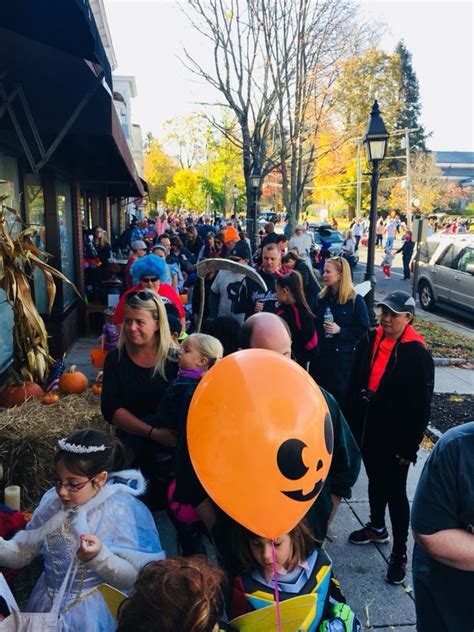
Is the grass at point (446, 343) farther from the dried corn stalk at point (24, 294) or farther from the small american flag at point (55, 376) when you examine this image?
the dried corn stalk at point (24, 294)

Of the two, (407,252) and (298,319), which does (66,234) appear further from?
(407,252)

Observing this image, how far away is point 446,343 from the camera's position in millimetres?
10203

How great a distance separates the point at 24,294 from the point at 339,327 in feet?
A: 9.53

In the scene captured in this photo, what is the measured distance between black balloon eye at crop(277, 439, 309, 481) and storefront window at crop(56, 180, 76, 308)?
293 inches

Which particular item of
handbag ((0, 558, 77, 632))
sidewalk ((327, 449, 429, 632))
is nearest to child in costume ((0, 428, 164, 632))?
handbag ((0, 558, 77, 632))

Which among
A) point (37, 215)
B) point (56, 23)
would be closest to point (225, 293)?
point (37, 215)

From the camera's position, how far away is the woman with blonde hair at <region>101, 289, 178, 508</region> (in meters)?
3.19

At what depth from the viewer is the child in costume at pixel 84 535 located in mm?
2076

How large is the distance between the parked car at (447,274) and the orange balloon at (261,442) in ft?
40.2

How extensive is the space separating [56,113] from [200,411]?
4.56m

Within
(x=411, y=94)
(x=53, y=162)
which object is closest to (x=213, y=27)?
(x=53, y=162)

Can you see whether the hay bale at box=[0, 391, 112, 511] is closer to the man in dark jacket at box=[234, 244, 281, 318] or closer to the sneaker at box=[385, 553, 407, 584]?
the man in dark jacket at box=[234, 244, 281, 318]

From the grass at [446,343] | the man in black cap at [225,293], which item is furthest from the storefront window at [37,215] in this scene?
the grass at [446,343]

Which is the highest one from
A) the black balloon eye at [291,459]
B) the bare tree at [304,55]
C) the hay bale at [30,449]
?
the bare tree at [304,55]
